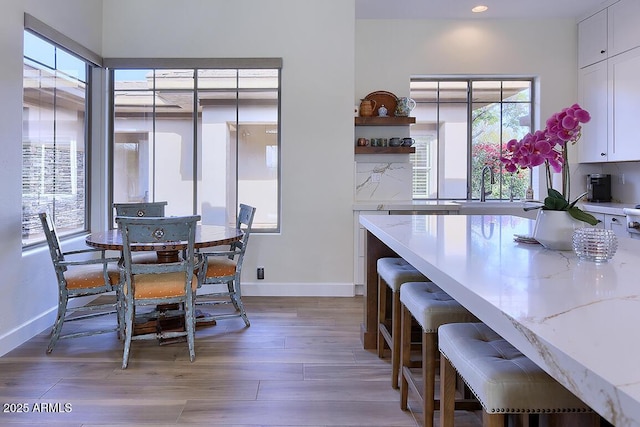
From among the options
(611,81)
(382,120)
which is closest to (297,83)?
(382,120)

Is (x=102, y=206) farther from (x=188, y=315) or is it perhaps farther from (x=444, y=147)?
(x=444, y=147)

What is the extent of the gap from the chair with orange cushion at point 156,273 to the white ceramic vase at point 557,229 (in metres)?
1.83

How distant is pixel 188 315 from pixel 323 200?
74.0 inches

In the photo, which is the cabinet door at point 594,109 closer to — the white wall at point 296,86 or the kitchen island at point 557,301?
the white wall at point 296,86

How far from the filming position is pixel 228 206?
420 cm

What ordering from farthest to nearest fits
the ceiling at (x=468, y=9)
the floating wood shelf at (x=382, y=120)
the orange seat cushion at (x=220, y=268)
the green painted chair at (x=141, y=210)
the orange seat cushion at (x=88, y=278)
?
the floating wood shelf at (x=382, y=120), the ceiling at (x=468, y=9), the green painted chair at (x=141, y=210), the orange seat cushion at (x=220, y=268), the orange seat cushion at (x=88, y=278)

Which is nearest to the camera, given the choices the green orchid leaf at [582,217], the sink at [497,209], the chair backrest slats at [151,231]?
the green orchid leaf at [582,217]

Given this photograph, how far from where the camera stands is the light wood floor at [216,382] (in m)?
1.92

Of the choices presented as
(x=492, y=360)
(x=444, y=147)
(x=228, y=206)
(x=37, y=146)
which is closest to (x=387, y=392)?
(x=492, y=360)

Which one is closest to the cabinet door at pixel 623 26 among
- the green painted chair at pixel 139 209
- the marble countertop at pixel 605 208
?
the marble countertop at pixel 605 208

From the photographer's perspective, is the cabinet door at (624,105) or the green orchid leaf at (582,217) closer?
the green orchid leaf at (582,217)

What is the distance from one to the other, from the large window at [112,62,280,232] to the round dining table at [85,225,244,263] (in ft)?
3.07

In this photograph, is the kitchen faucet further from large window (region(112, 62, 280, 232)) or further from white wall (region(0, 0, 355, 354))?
large window (region(112, 62, 280, 232))

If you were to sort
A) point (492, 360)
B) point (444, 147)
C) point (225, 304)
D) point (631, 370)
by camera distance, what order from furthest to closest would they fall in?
1. point (444, 147)
2. point (225, 304)
3. point (492, 360)
4. point (631, 370)
